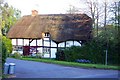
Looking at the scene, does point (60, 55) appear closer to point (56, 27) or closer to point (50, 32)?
point (50, 32)

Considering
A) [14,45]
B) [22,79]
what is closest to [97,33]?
[14,45]

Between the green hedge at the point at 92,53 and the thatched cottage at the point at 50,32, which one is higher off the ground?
the thatched cottage at the point at 50,32

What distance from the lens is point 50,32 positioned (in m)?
34.5

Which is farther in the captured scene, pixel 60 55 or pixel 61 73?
pixel 60 55

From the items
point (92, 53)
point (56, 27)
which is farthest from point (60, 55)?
point (56, 27)

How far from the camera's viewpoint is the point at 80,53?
92.9 feet

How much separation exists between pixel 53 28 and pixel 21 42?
16.2ft

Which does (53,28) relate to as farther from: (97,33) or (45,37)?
(97,33)

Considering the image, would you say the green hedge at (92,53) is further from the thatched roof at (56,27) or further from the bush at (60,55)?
the thatched roof at (56,27)

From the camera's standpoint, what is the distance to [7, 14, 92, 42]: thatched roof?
32378 mm

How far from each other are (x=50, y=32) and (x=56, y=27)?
967 mm

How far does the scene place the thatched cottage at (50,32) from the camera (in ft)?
109

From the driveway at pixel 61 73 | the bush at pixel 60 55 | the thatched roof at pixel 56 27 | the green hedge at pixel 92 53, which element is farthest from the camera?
the thatched roof at pixel 56 27

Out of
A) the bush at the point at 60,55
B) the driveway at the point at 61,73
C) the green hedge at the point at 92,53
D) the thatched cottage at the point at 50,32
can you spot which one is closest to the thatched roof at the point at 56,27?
the thatched cottage at the point at 50,32
